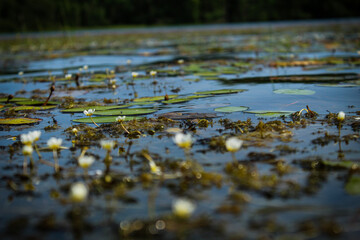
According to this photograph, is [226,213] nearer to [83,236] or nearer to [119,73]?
[83,236]

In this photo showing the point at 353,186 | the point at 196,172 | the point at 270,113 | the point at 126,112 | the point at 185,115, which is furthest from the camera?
the point at 126,112

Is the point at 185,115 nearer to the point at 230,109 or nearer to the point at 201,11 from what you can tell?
the point at 230,109

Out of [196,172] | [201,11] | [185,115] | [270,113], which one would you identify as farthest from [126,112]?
[201,11]

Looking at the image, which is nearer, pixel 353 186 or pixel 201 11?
pixel 353 186

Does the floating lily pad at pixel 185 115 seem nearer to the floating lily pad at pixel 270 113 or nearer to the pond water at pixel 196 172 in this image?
the pond water at pixel 196 172

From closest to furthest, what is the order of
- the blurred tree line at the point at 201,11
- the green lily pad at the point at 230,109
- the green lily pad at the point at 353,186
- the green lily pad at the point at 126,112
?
the green lily pad at the point at 353,186
the green lily pad at the point at 230,109
the green lily pad at the point at 126,112
the blurred tree line at the point at 201,11

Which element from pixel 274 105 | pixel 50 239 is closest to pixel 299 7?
pixel 274 105

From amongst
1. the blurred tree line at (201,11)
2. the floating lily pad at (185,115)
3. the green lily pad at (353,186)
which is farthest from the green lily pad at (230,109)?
the blurred tree line at (201,11)

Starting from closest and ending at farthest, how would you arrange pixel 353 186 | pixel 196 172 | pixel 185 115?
pixel 353 186 < pixel 196 172 < pixel 185 115

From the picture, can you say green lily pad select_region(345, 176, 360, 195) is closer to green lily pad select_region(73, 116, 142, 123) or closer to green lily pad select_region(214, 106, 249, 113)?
green lily pad select_region(214, 106, 249, 113)
